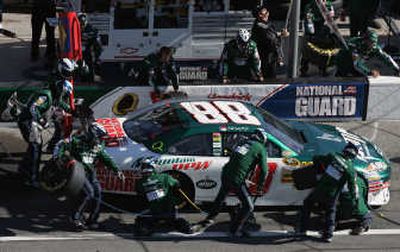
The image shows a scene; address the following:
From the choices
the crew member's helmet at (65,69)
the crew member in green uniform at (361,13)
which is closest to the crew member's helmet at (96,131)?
the crew member's helmet at (65,69)

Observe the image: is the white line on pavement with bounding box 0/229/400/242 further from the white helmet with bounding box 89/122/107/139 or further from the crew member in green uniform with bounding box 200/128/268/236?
the white helmet with bounding box 89/122/107/139

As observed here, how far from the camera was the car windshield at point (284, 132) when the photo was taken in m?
12.1

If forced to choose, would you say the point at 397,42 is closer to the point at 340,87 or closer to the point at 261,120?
the point at 340,87

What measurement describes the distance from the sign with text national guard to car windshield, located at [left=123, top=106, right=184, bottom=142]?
10.9 ft

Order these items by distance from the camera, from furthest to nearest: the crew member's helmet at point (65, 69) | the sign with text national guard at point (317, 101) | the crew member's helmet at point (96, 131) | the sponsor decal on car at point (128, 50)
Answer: the sponsor decal on car at point (128, 50) → the sign with text national guard at point (317, 101) → the crew member's helmet at point (65, 69) → the crew member's helmet at point (96, 131)

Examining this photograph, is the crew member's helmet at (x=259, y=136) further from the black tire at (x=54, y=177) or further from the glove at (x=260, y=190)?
the black tire at (x=54, y=177)

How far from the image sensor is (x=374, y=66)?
63.2 feet

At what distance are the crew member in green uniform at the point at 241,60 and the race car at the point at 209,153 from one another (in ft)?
9.88

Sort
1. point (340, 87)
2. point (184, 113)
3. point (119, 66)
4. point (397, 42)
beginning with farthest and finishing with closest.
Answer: point (397, 42)
point (119, 66)
point (340, 87)
point (184, 113)

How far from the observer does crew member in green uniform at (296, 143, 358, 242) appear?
36.6 ft

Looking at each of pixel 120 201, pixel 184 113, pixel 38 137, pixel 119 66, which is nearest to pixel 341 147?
pixel 184 113

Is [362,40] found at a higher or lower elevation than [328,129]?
higher

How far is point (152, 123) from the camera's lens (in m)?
12.4

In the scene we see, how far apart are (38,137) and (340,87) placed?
18.8ft
